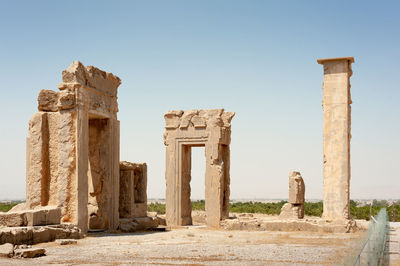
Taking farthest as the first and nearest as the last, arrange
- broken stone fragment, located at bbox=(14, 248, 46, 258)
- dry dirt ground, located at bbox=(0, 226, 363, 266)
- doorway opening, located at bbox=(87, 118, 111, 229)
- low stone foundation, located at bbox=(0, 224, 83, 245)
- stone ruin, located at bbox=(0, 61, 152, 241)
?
doorway opening, located at bbox=(87, 118, 111, 229) → stone ruin, located at bbox=(0, 61, 152, 241) → low stone foundation, located at bbox=(0, 224, 83, 245) → broken stone fragment, located at bbox=(14, 248, 46, 258) → dry dirt ground, located at bbox=(0, 226, 363, 266)

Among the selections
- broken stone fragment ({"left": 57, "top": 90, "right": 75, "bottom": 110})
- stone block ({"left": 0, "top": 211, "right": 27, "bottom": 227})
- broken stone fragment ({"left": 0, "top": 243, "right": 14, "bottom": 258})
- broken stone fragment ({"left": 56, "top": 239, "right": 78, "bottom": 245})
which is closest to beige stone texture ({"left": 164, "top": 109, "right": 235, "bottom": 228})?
broken stone fragment ({"left": 57, "top": 90, "right": 75, "bottom": 110})

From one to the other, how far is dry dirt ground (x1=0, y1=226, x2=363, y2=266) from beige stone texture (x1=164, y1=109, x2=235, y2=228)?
447 cm

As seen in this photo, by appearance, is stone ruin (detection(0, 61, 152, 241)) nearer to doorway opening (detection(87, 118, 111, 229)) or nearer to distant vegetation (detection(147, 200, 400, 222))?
doorway opening (detection(87, 118, 111, 229))

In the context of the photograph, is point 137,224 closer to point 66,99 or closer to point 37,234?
point 66,99

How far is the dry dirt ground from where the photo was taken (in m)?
8.83

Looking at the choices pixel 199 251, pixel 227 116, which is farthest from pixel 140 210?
pixel 199 251

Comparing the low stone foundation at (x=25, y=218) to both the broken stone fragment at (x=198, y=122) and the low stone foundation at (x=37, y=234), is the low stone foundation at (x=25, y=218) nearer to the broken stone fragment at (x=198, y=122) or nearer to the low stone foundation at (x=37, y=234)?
the low stone foundation at (x=37, y=234)

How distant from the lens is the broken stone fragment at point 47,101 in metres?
14.3

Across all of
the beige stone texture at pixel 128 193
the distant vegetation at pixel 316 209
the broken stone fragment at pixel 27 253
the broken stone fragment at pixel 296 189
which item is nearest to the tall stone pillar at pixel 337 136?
the distant vegetation at pixel 316 209

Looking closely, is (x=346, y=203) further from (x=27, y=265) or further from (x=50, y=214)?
(x=27, y=265)

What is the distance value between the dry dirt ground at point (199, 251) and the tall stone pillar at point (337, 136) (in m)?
1.29

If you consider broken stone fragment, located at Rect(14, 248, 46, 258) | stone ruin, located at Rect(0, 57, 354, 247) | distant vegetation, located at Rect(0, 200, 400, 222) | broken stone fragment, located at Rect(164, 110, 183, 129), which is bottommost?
distant vegetation, located at Rect(0, 200, 400, 222)

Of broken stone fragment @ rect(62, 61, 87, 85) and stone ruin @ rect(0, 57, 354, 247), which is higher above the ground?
broken stone fragment @ rect(62, 61, 87, 85)

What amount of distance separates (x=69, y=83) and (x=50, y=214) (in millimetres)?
3467
